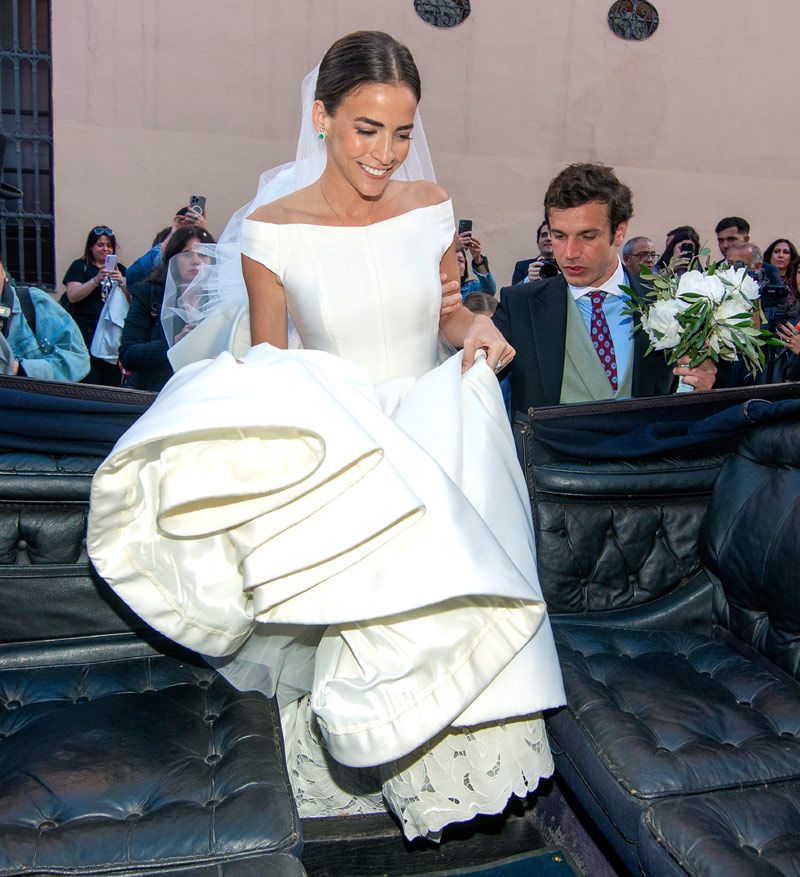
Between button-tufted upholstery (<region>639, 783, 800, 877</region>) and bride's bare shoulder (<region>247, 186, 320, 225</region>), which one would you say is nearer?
button-tufted upholstery (<region>639, 783, 800, 877</region>)

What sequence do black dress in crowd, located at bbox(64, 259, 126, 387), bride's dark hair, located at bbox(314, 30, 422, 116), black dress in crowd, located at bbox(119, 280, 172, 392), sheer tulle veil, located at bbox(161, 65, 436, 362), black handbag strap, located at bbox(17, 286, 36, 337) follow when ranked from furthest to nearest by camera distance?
black dress in crowd, located at bbox(64, 259, 126, 387) < black dress in crowd, located at bbox(119, 280, 172, 392) < black handbag strap, located at bbox(17, 286, 36, 337) < sheer tulle veil, located at bbox(161, 65, 436, 362) < bride's dark hair, located at bbox(314, 30, 422, 116)

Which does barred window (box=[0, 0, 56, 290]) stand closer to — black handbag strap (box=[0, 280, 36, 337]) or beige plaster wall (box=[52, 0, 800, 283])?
beige plaster wall (box=[52, 0, 800, 283])

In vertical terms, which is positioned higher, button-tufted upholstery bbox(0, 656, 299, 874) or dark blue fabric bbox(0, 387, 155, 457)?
dark blue fabric bbox(0, 387, 155, 457)

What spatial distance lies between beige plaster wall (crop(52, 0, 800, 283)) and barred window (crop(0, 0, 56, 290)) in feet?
0.93

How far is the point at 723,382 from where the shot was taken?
138 inches

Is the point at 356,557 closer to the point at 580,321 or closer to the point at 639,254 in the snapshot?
the point at 580,321

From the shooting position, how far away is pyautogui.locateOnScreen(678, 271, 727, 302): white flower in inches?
111

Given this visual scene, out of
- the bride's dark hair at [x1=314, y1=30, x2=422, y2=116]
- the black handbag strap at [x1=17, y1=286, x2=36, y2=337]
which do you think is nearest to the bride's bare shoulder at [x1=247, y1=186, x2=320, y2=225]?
the bride's dark hair at [x1=314, y1=30, x2=422, y2=116]

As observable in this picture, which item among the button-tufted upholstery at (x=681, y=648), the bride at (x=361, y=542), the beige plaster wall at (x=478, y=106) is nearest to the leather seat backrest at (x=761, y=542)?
the button-tufted upholstery at (x=681, y=648)

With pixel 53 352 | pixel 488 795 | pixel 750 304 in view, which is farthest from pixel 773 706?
pixel 53 352

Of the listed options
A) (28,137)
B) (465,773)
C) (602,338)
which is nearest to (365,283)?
(602,338)

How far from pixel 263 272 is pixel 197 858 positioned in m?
1.41

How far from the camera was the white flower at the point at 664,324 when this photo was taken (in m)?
2.82

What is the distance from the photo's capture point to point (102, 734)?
1963 millimetres
